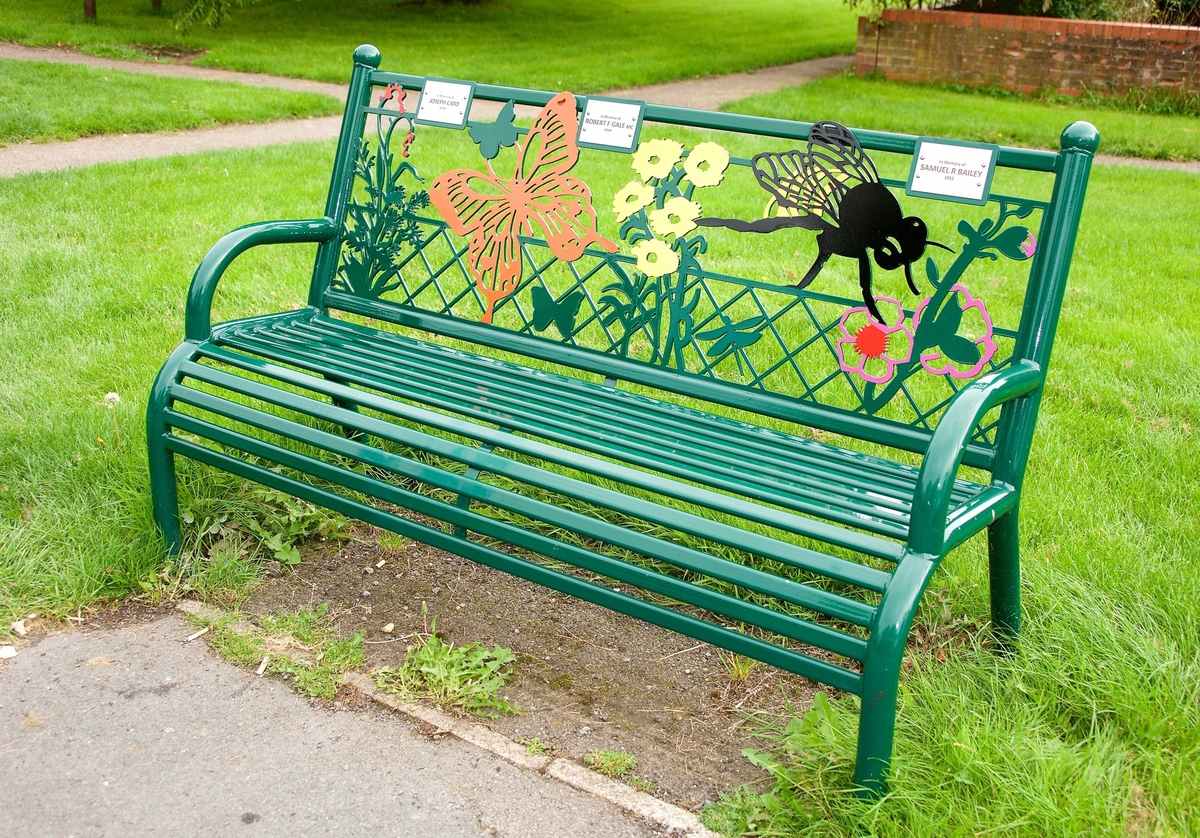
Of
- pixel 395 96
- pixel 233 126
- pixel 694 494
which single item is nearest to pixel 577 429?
pixel 694 494

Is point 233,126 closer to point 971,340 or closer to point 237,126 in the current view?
point 237,126

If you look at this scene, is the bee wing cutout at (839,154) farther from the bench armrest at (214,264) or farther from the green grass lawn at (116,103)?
the green grass lawn at (116,103)

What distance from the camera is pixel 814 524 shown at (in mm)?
2082

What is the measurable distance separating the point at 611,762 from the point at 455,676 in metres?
0.48

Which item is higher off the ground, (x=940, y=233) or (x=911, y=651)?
(x=940, y=233)

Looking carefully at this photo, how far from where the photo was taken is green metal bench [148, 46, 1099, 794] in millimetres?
2098

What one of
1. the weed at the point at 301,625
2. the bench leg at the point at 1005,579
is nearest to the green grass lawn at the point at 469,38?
the weed at the point at 301,625

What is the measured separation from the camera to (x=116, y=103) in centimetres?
919

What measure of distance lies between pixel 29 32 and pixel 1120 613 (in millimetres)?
14007

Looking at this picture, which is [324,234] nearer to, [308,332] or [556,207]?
[308,332]

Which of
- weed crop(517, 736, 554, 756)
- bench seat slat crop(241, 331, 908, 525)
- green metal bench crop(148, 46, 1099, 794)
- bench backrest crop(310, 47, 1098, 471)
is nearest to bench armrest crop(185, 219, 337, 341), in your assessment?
green metal bench crop(148, 46, 1099, 794)

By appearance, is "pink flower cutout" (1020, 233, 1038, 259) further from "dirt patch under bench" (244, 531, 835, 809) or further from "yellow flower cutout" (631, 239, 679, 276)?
"dirt patch under bench" (244, 531, 835, 809)

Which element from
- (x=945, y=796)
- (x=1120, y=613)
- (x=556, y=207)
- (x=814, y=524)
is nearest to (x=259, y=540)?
(x=556, y=207)

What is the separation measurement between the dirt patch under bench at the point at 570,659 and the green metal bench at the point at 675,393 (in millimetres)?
172
